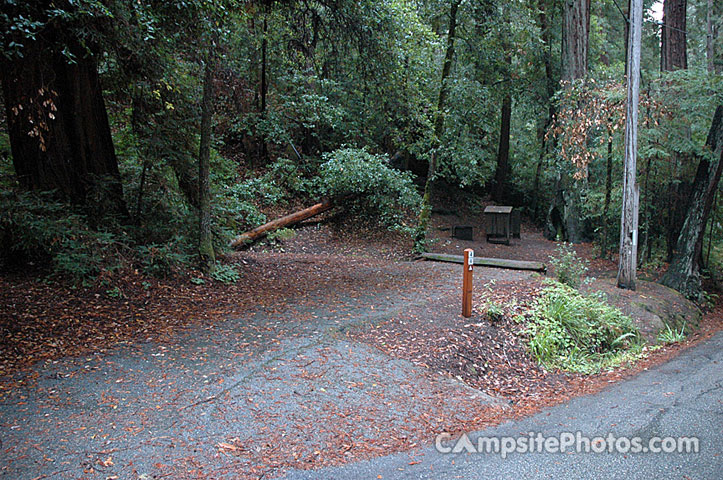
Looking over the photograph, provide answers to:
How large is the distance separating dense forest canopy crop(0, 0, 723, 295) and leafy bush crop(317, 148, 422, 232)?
67 millimetres

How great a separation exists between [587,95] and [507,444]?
9240mm

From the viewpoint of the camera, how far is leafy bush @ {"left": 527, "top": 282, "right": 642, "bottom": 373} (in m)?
6.76

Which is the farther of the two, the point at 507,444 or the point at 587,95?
the point at 587,95

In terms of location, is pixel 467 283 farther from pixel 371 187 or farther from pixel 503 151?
pixel 503 151

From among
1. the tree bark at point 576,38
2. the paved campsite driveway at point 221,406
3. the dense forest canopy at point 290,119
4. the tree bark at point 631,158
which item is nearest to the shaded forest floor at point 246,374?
the paved campsite driveway at point 221,406

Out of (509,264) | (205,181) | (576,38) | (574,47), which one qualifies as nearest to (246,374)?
(205,181)

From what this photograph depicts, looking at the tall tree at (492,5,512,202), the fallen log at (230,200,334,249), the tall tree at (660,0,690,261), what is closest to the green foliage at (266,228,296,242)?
the fallen log at (230,200,334,249)

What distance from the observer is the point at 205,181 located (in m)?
8.04

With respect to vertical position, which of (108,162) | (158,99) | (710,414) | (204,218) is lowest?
(710,414)

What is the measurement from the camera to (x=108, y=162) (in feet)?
25.9

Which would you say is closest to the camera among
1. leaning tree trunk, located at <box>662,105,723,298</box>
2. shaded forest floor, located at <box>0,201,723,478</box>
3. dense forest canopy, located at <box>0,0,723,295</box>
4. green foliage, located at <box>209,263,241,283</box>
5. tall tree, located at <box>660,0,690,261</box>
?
shaded forest floor, located at <box>0,201,723,478</box>

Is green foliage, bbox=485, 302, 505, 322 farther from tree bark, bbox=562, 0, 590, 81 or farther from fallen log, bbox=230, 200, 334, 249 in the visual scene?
tree bark, bbox=562, 0, 590, 81

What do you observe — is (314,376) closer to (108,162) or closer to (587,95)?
(108,162)

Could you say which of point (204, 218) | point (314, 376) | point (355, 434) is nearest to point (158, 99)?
point (204, 218)
